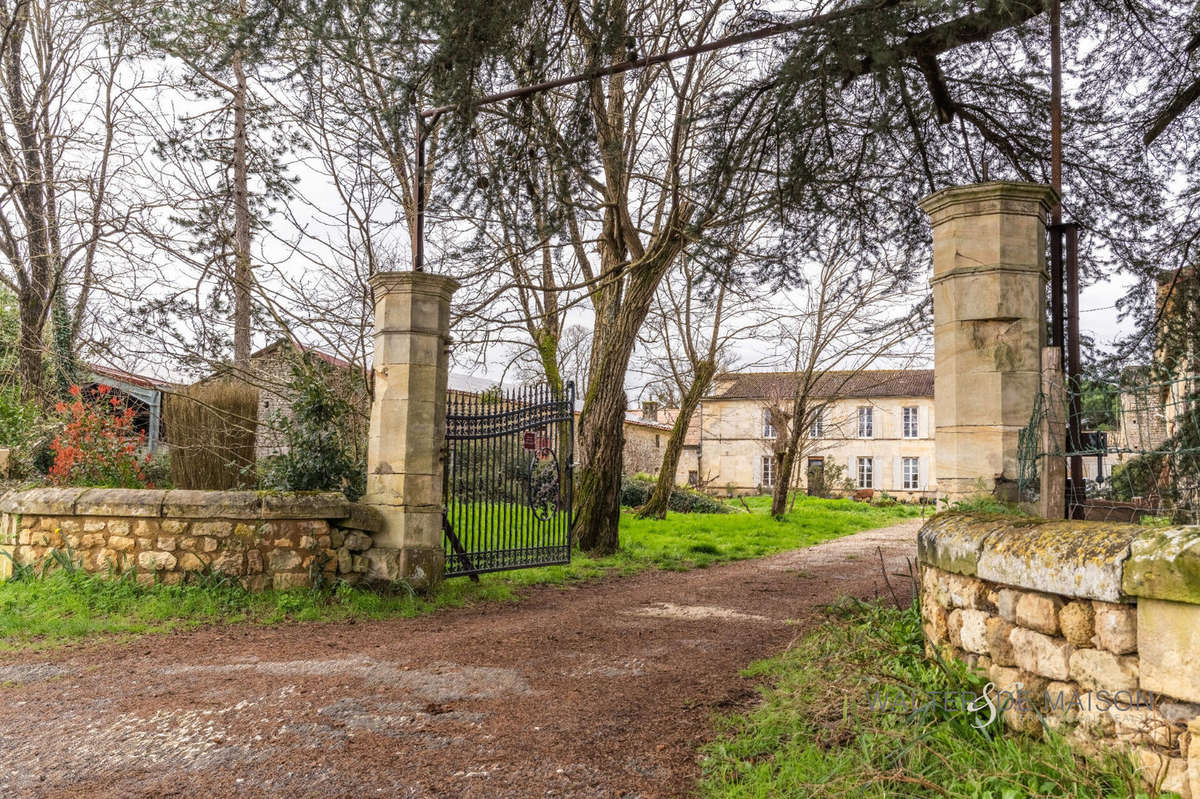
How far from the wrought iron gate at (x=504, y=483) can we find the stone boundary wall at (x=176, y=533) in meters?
1.25

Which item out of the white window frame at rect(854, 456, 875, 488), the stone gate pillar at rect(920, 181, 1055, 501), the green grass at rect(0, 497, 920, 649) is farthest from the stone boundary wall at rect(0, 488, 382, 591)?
the white window frame at rect(854, 456, 875, 488)

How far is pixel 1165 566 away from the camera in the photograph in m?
2.55

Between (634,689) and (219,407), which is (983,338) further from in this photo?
(219,407)

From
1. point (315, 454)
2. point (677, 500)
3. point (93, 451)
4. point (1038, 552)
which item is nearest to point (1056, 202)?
point (1038, 552)

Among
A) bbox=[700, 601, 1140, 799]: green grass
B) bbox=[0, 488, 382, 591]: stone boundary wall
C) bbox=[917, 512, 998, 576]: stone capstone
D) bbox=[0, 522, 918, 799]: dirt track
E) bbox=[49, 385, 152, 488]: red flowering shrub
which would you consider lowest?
bbox=[0, 522, 918, 799]: dirt track

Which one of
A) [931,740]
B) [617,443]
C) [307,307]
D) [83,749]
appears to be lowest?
[83,749]

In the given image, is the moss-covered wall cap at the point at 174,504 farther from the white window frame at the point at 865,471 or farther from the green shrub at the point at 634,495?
the white window frame at the point at 865,471

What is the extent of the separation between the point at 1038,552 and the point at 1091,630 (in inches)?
14.4

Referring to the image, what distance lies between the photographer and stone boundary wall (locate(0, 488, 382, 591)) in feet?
21.7

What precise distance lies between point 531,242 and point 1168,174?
5950 mm

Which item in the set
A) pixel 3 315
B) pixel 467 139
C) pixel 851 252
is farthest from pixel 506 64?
pixel 3 315

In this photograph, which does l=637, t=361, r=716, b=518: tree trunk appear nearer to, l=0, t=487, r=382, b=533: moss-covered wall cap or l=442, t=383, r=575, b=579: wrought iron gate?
l=442, t=383, r=575, b=579: wrought iron gate

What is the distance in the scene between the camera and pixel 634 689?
453 cm

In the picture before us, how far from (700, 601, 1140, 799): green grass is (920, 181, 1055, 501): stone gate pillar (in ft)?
3.59
